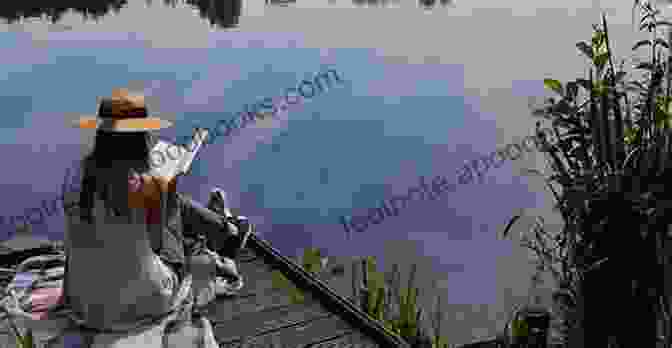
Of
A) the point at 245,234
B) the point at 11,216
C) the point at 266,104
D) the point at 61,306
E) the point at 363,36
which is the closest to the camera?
the point at 61,306

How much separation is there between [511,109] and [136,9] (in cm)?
1741

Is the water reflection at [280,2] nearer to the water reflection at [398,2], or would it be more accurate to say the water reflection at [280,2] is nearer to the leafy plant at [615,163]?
the water reflection at [398,2]

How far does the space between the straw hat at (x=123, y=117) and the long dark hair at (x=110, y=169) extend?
0.06 m

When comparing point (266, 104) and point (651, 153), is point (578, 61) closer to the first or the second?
point (266, 104)

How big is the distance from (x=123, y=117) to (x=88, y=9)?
73.0 ft

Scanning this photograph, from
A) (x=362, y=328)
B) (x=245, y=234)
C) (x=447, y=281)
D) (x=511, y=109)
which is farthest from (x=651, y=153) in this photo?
(x=511, y=109)

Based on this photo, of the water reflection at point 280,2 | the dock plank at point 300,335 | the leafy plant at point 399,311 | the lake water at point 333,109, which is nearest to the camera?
the dock plank at point 300,335

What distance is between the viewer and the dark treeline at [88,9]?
73.2 ft

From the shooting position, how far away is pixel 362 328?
4.09 m

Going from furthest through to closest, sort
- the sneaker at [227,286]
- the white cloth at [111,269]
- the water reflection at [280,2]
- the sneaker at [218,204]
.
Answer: the water reflection at [280,2], the sneaker at [218,204], the sneaker at [227,286], the white cloth at [111,269]

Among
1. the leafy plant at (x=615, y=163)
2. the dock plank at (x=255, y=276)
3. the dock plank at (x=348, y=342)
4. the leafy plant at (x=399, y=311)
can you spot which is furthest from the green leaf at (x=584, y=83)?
the dock plank at (x=255, y=276)

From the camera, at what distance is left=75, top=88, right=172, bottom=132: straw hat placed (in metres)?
3.46

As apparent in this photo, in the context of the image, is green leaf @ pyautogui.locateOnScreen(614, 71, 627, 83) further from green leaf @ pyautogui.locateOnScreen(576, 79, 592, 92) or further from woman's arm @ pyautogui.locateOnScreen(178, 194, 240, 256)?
woman's arm @ pyautogui.locateOnScreen(178, 194, 240, 256)

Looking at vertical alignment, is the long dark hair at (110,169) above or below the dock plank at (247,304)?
above
